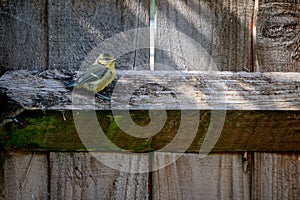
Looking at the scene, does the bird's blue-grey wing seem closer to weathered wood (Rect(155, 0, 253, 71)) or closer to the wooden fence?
the wooden fence

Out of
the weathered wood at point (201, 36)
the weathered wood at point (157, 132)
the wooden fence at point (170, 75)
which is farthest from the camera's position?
the weathered wood at point (201, 36)

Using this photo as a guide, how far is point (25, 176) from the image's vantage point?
209 cm

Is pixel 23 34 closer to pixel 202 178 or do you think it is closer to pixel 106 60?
pixel 106 60

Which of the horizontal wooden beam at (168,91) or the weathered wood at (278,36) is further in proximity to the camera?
the weathered wood at (278,36)

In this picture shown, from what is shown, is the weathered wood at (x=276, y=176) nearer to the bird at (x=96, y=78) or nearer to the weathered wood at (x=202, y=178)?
the weathered wood at (x=202, y=178)

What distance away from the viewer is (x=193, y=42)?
213 centimetres

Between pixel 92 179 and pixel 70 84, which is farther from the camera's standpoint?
pixel 92 179

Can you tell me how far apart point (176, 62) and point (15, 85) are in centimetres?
70

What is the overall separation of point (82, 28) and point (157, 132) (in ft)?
1.89

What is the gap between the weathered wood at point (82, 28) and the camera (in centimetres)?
209

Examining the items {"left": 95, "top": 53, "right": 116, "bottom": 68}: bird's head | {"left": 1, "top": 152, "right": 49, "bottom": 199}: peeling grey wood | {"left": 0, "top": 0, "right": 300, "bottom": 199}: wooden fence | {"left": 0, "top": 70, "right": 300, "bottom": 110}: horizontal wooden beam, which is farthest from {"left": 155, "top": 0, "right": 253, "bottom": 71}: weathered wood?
{"left": 1, "top": 152, "right": 49, "bottom": 199}: peeling grey wood

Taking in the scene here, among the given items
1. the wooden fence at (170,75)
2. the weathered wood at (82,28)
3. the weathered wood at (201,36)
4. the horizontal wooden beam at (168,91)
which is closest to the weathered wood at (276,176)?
the wooden fence at (170,75)

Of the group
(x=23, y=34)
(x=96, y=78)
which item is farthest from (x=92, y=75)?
(x=23, y=34)

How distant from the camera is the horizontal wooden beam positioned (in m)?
1.88
